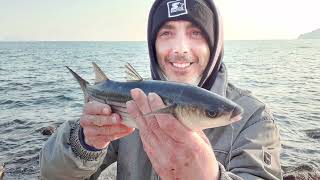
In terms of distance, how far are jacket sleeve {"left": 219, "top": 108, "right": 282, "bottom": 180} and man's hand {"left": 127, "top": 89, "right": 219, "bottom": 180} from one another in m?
0.78

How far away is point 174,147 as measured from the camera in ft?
9.36

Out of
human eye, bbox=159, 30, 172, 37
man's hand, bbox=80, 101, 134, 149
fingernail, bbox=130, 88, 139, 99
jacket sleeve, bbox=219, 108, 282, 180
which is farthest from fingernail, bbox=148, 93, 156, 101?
human eye, bbox=159, 30, 172, 37

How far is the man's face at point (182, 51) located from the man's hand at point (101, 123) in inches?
40.5

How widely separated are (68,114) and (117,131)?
631 inches

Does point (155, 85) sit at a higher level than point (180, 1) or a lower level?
lower

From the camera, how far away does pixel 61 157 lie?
3.96 metres

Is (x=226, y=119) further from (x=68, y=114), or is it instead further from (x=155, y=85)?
(x=68, y=114)

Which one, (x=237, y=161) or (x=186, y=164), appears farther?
(x=237, y=161)

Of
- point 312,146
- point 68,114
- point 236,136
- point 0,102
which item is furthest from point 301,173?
point 0,102

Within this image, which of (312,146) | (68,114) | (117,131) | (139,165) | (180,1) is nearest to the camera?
(117,131)

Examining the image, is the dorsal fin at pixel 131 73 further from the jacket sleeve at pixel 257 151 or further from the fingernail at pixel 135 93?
the jacket sleeve at pixel 257 151

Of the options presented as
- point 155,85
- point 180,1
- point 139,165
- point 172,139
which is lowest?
point 139,165

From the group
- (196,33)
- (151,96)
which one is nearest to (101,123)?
(151,96)

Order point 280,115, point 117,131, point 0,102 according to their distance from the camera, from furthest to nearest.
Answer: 1. point 0,102
2. point 280,115
3. point 117,131
